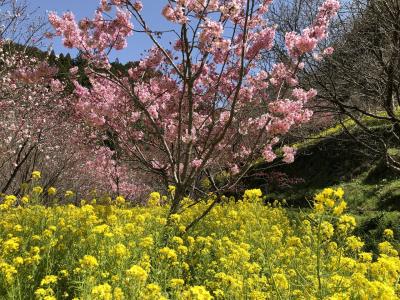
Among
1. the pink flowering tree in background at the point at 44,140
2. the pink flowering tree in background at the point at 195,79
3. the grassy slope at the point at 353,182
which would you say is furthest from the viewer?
the pink flowering tree in background at the point at 44,140

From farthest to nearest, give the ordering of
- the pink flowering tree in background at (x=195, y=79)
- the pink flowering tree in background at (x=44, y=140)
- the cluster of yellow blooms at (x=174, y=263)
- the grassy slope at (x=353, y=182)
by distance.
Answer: the pink flowering tree in background at (x=44, y=140) < the grassy slope at (x=353, y=182) < the pink flowering tree in background at (x=195, y=79) < the cluster of yellow blooms at (x=174, y=263)

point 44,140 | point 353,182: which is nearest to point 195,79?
point 44,140

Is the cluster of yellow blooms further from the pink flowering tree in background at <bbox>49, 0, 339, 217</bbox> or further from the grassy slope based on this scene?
the grassy slope

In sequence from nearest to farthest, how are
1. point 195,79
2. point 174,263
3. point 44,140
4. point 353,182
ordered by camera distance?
point 174,263
point 195,79
point 44,140
point 353,182

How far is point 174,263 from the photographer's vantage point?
449 centimetres

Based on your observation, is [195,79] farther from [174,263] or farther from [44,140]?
[44,140]

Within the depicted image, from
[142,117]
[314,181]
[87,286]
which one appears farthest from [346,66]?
[314,181]

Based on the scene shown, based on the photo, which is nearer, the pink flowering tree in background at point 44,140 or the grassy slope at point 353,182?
the grassy slope at point 353,182

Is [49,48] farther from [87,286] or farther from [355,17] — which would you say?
[87,286]

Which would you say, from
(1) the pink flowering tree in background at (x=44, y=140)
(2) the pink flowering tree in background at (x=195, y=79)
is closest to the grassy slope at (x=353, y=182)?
(2) the pink flowering tree in background at (x=195, y=79)

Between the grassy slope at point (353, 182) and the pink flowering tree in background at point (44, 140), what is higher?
the grassy slope at point (353, 182)

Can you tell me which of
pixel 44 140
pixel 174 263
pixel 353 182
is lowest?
pixel 174 263

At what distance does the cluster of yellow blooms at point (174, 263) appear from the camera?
3336mm

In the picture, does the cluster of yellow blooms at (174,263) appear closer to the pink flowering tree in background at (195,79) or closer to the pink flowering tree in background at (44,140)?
the pink flowering tree in background at (195,79)
